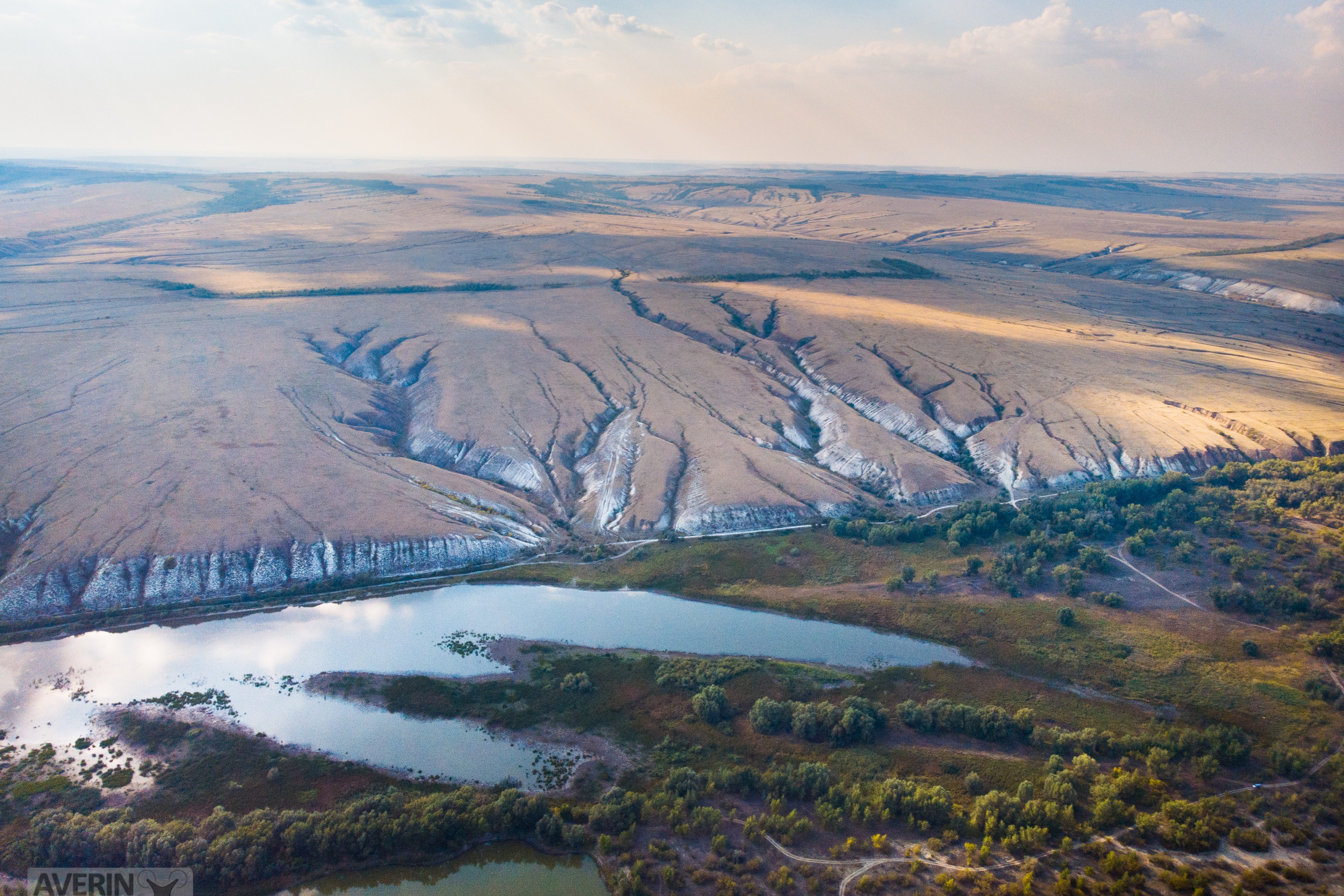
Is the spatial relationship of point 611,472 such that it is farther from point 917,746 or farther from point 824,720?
point 917,746

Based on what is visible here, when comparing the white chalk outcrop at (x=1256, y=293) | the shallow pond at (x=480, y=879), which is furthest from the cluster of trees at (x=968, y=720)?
the white chalk outcrop at (x=1256, y=293)

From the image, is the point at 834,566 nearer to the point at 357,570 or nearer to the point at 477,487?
the point at 477,487

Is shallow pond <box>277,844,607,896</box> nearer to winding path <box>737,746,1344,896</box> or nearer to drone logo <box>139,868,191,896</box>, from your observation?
drone logo <box>139,868,191,896</box>

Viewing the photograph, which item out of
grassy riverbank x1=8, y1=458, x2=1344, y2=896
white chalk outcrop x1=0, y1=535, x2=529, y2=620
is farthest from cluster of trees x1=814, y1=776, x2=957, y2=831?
white chalk outcrop x1=0, y1=535, x2=529, y2=620

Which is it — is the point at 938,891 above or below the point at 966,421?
below

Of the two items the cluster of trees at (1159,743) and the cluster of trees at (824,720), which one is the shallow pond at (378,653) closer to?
the cluster of trees at (824,720)

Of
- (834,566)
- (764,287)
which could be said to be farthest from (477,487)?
(764,287)

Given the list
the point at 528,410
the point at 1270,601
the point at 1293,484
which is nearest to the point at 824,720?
the point at 1270,601
